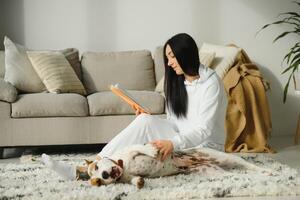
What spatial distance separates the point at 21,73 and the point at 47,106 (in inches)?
19.8

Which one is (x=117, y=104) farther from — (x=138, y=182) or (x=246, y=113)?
(x=138, y=182)

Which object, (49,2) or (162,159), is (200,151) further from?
(49,2)

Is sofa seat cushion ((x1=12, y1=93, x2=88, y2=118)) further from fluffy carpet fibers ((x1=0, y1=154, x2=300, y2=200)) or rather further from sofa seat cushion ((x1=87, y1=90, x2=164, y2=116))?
fluffy carpet fibers ((x1=0, y1=154, x2=300, y2=200))

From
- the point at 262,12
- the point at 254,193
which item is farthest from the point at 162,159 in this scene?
the point at 262,12

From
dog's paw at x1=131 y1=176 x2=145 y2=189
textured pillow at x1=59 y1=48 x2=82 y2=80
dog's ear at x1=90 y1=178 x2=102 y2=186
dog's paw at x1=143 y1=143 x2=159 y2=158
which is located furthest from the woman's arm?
textured pillow at x1=59 y1=48 x2=82 y2=80

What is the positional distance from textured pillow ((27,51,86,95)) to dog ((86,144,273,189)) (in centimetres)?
156

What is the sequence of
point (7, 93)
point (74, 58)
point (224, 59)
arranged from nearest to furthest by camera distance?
point (7, 93)
point (224, 59)
point (74, 58)

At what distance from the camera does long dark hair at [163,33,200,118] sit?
2.49 m

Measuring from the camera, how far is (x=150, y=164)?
2.49m

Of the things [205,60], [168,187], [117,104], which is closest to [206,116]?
[168,187]

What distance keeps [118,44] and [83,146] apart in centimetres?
112

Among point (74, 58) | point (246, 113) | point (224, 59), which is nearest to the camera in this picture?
point (246, 113)

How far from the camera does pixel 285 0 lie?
4.84m

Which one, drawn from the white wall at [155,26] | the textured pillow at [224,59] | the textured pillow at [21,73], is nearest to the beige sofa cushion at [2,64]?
the textured pillow at [21,73]
